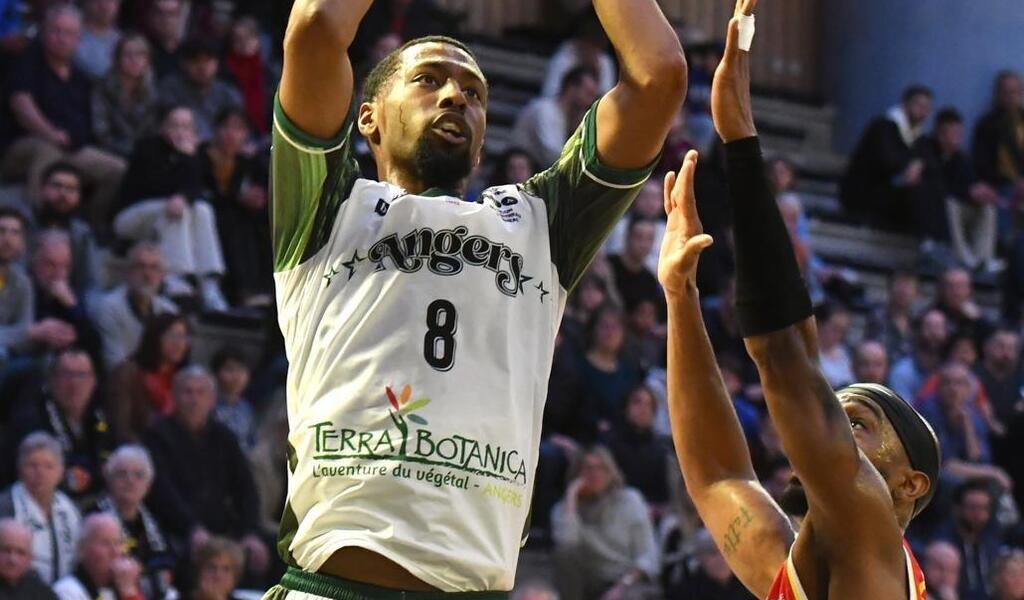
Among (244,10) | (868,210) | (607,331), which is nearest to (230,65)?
(244,10)

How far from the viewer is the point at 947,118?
17719 millimetres

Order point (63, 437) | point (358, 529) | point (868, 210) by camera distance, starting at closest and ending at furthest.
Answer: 1. point (358, 529)
2. point (63, 437)
3. point (868, 210)

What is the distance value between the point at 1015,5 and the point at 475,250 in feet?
48.0

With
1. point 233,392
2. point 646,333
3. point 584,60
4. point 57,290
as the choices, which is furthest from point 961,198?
point 57,290

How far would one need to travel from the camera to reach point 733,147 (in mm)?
5531

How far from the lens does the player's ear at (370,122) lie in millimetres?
5672

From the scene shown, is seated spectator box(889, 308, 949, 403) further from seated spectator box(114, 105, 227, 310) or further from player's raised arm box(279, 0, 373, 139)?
player's raised arm box(279, 0, 373, 139)

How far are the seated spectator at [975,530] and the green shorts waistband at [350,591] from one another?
9.33m

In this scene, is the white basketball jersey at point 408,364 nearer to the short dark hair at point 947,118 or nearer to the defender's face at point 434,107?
the defender's face at point 434,107

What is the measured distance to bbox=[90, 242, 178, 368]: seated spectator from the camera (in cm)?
1159

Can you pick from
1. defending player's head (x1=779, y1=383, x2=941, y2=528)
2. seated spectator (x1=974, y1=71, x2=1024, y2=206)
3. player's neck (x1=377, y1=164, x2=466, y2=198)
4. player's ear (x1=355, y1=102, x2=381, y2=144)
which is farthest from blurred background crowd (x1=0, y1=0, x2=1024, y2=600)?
defending player's head (x1=779, y1=383, x2=941, y2=528)

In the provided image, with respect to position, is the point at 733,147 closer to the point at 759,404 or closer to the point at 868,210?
the point at 759,404

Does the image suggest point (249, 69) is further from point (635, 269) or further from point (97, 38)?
point (635, 269)

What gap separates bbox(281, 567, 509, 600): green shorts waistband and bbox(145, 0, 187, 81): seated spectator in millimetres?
8516
